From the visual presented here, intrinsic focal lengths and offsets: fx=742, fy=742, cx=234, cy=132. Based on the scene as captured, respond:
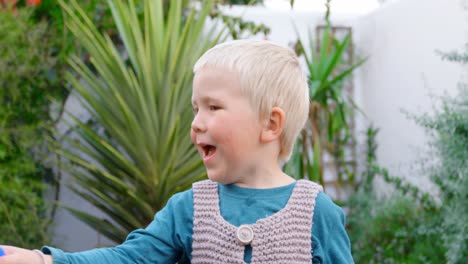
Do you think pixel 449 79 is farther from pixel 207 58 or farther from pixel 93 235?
pixel 207 58

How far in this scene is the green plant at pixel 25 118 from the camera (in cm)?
470

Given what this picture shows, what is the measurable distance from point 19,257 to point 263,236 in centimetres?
51

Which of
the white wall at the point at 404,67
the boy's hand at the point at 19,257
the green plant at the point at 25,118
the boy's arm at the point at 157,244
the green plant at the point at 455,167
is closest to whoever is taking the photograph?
the boy's hand at the point at 19,257

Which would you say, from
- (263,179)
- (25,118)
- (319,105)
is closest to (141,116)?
(25,118)

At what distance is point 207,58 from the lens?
5.41 feet

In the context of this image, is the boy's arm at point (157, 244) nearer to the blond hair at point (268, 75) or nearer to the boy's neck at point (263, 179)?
the boy's neck at point (263, 179)

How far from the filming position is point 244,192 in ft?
5.45

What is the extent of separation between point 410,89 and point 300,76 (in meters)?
5.04

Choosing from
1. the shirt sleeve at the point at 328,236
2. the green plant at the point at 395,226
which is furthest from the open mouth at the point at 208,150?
the green plant at the point at 395,226

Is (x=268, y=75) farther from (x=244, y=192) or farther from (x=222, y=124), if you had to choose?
(x=244, y=192)

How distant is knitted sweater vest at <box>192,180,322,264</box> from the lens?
1.58 meters

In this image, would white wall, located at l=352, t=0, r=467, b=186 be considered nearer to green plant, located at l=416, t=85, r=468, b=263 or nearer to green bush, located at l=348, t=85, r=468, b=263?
green bush, located at l=348, t=85, r=468, b=263

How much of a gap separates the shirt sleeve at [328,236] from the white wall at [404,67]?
Answer: 429cm

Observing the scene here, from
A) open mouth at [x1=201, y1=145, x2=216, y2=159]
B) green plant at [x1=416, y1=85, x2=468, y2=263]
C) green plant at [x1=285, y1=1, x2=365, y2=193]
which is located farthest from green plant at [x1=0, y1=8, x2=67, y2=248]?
open mouth at [x1=201, y1=145, x2=216, y2=159]
